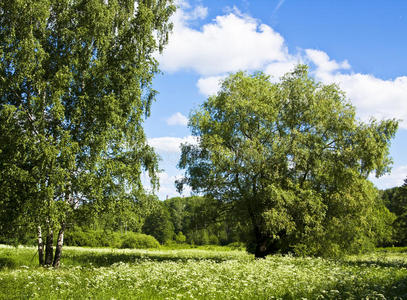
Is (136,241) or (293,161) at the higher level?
(293,161)

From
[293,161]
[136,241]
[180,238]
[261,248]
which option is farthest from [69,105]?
[180,238]

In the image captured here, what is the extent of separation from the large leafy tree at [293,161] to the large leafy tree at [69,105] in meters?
6.80

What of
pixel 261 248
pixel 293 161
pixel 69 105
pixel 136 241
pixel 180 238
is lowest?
pixel 180 238

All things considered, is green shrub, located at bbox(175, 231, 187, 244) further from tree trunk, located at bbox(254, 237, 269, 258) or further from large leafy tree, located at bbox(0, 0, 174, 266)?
large leafy tree, located at bbox(0, 0, 174, 266)

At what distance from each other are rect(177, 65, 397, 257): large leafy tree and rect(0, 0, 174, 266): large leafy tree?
22.3ft

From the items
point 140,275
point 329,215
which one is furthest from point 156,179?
point 329,215

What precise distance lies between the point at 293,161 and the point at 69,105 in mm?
15317

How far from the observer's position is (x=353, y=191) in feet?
80.2

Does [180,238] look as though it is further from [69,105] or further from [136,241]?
[69,105]

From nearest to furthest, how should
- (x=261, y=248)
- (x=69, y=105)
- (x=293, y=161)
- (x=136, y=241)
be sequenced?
(x=69, y=105), (x=293, y=161), (x=261, y=248), (x=136, y=241)

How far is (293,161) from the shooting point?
953 inches

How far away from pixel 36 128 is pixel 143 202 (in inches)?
275

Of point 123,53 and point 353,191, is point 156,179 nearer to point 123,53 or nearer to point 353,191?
point 123,53

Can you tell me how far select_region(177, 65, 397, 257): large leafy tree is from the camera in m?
23.6
